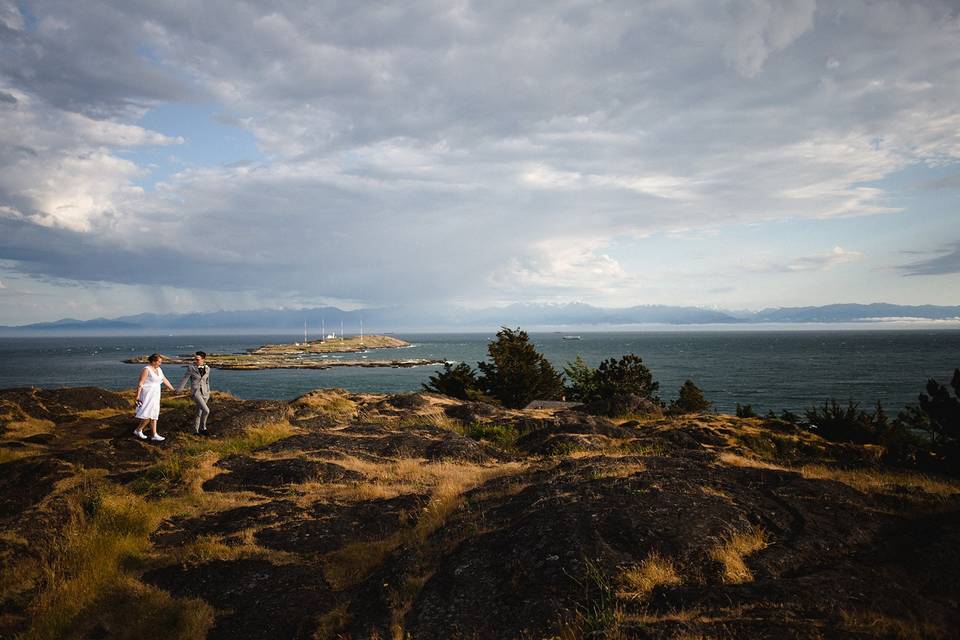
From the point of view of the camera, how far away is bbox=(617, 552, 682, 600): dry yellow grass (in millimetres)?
7402

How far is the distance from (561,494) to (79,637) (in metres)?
9.09

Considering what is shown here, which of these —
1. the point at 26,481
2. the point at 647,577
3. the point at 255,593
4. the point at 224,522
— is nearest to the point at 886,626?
the point at 647,577

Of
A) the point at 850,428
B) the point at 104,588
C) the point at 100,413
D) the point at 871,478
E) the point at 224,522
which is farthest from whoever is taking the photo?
the point at 850,428

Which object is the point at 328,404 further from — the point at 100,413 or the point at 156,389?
the point at 156,389

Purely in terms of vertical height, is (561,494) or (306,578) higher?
(561,494)

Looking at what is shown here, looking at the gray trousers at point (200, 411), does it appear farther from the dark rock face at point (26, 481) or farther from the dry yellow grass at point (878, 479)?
the dry yellow grass at point (878, 479)

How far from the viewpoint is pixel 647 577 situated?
7758 millimetres

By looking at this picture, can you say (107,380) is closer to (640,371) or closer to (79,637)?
(640,371)

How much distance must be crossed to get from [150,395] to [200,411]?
102 inches

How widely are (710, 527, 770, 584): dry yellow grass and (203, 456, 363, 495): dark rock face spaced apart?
11.2 metres

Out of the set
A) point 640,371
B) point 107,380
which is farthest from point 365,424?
point 107,380

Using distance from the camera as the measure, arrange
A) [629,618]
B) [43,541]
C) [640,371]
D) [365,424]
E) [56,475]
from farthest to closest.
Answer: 1. [640,371]
2. [365,424]
3. [56,475]
4. [43,541]
5. [629,618]

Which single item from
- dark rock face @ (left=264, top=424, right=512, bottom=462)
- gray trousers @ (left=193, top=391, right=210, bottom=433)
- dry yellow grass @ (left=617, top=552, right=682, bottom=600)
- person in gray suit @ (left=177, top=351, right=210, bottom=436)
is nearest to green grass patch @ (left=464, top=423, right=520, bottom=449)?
dark rock face @ (left=264, top=424, right=512, bottom=462)

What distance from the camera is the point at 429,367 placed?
14725cm
